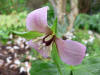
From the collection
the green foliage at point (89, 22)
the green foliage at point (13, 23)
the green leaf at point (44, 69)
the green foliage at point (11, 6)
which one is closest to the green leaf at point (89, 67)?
the green leaf at point (44, 69)

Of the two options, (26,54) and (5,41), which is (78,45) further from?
(5,41)

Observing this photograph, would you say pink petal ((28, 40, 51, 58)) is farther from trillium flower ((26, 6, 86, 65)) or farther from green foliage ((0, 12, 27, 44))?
green foliage ((0, 12, 27, 44))

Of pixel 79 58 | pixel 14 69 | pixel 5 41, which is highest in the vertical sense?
pixel 79 58

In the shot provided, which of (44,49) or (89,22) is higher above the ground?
(44,49)

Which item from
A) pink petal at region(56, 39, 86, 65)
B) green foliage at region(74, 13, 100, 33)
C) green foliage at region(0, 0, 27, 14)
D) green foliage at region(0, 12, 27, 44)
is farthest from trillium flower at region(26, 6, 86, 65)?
green foliage at region(0, 0, 27, 14)

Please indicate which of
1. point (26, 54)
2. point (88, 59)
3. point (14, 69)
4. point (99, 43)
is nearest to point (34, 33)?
point (88, 59)

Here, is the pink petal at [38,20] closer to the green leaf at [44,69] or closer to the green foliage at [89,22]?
the green leaf at [44,69]

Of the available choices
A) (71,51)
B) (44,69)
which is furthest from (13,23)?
(71,51)

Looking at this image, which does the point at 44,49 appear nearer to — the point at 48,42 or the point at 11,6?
the point at 48,42
